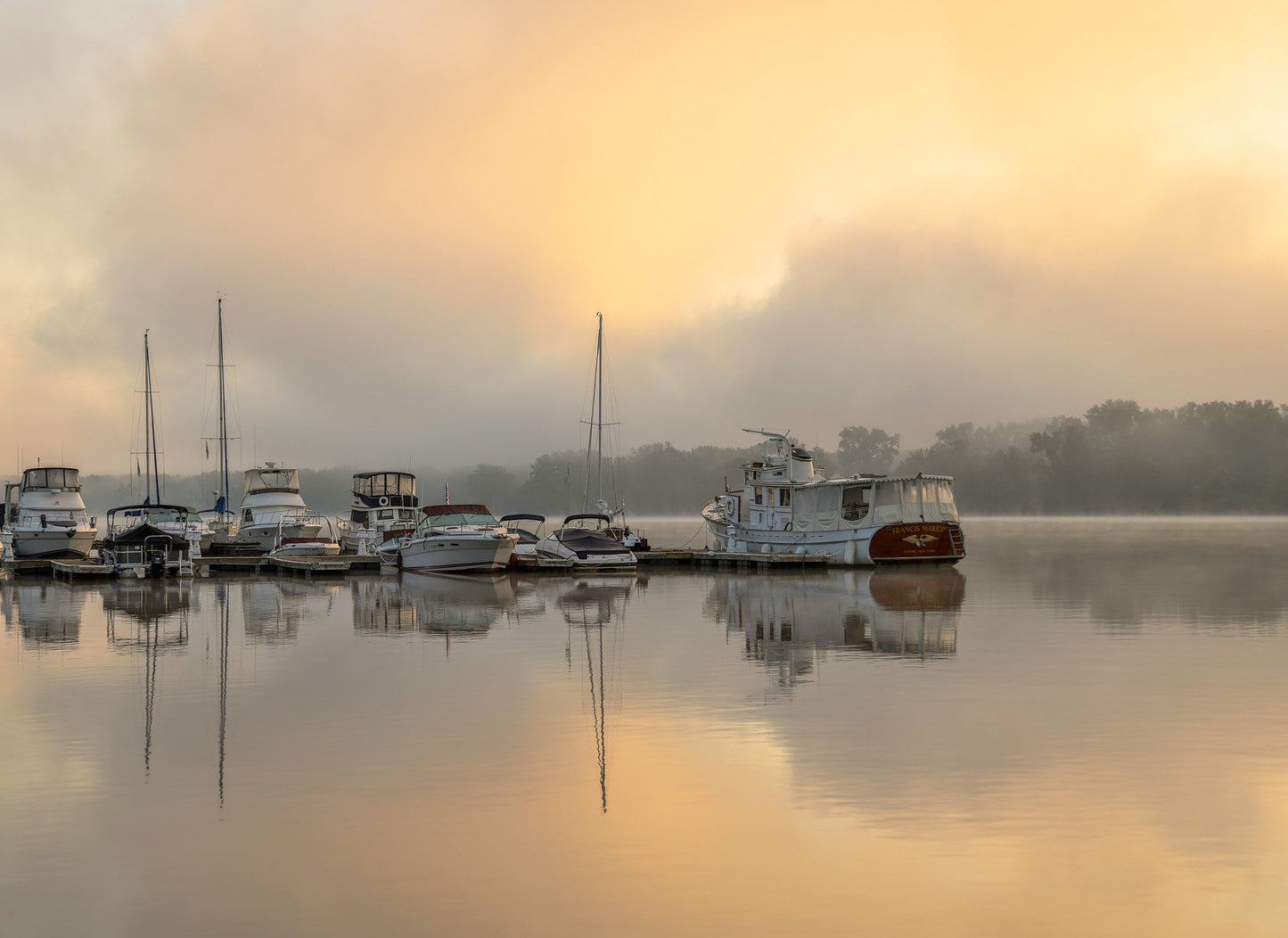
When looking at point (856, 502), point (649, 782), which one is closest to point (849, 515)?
point (856, 502)

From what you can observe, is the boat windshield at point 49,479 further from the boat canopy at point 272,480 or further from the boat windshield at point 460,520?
the boat windshield at point 460,520

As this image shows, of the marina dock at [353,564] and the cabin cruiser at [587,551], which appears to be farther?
the cabin cruiser at [587,551]

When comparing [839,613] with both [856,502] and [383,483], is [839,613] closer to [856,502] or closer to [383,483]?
[856,502]

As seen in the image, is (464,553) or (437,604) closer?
(437,604)

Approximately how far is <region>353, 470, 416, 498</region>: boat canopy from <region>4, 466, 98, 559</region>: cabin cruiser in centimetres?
1624

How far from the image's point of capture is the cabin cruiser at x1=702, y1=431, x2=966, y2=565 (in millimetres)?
59188

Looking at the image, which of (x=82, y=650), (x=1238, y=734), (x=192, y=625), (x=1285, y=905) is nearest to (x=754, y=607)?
(x=192, y=625)

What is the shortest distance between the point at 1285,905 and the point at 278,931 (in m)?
8.40

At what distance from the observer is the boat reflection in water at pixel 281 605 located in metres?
32.6

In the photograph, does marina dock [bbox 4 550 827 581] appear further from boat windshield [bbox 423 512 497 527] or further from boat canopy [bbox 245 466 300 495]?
boat canopy [bbox 245 466 300 495]

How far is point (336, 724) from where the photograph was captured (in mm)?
18766

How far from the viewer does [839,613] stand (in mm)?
36219

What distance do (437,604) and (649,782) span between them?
26.6 meters

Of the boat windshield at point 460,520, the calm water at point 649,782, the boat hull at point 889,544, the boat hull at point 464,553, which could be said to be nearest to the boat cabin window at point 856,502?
the boat hull at point 889,544
